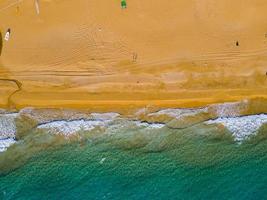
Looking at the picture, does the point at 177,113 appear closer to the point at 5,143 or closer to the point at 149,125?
the point at 149,125

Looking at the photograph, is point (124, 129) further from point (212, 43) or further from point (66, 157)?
point (212, 43)

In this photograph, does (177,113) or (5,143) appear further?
(177,113)

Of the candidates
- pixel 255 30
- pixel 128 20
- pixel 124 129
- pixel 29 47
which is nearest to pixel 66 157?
pixel 124 129

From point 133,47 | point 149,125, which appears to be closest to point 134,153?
point 149,125

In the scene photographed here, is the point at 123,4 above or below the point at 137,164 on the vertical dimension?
above

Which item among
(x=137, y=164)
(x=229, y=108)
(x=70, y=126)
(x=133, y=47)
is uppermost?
(x=133, y=47)

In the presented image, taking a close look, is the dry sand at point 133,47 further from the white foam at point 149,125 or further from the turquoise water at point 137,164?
the turquoise water at point 137,164

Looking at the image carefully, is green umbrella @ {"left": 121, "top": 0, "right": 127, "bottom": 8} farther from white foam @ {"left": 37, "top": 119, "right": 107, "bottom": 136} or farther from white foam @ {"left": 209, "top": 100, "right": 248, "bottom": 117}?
white foam @ {"left": 209, "top": 100, "right": 248, "bottom": 117}
